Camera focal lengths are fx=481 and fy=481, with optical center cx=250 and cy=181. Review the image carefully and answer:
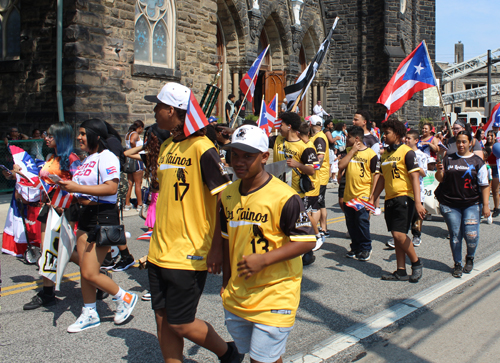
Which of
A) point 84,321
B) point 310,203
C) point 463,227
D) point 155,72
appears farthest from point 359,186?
point 155,72

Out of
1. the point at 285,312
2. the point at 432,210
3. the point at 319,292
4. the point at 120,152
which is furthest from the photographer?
the point at 432,210

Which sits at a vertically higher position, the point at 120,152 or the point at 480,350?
the point at 120,152

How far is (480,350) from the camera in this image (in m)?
4.14

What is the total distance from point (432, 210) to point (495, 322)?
509cm

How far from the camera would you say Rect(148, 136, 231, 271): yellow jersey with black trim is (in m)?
3.13

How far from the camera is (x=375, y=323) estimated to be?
4551 millimetres

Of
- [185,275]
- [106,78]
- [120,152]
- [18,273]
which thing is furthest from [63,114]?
[185,275]

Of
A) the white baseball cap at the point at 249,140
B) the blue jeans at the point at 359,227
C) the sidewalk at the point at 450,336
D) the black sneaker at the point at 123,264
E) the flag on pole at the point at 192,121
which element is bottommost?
the sidewalk at the point at 450,336

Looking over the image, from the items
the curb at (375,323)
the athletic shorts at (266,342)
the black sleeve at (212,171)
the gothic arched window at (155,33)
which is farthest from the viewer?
the gothic arched window at (155,33)

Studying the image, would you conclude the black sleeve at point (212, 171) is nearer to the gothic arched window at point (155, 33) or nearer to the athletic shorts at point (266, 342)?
the athletic shorts at point (266, 342)

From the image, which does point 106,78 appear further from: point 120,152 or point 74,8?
point 120,152

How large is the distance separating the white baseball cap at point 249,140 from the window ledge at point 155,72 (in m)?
11.4

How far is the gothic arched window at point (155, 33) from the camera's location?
13.9m

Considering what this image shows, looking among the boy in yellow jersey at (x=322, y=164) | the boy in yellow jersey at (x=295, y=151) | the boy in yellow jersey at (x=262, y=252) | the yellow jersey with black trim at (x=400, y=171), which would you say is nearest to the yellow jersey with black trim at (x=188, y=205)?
the boy in yellow jersey at (x=262, y=252)
